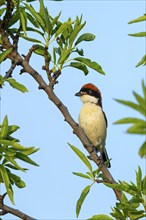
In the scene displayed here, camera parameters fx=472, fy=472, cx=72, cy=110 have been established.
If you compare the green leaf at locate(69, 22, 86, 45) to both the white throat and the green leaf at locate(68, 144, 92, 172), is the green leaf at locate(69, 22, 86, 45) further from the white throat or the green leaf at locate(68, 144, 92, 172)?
the white throat

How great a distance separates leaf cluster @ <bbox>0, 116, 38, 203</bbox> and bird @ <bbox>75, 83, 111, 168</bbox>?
3852mm

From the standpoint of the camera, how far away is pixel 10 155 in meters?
3.08

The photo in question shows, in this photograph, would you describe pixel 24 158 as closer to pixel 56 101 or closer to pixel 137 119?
pixel 56 101

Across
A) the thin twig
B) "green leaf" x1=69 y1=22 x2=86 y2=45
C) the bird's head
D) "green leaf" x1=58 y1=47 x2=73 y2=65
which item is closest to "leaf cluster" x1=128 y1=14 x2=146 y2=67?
"green leaf" x1=58 y1=47 x2=73 y2=65

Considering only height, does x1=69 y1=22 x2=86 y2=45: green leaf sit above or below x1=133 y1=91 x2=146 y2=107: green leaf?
above

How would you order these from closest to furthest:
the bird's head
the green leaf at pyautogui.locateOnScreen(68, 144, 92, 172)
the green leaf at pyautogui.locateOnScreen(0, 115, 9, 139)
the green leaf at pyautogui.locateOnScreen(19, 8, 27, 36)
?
the green leaf at pyautogui.locateOnScreen(0, 115, 9, 139), the green leaf at pyautogui.locateOnScreen(68, 144, 92, 172), the green leaf at pyautogui.locateOnScreen(19, 8, 27, 36), the bird's head

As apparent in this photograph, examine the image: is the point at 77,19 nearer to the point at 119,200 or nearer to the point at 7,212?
the point at 119,200

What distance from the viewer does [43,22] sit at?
13.5 feet

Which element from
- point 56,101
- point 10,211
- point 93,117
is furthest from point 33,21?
point 93,117

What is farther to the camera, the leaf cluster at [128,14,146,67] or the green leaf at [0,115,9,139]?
the green leaf at [0,115,9,139]

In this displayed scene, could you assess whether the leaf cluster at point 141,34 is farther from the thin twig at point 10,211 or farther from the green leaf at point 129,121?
the thin twig at point 10,211

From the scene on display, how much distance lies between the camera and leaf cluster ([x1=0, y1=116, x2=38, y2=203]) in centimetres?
311

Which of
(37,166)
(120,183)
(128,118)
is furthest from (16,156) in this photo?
(128,118)

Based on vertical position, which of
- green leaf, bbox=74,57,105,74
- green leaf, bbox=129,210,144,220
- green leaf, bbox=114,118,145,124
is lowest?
green leaf, bbox=129,210,144,220
